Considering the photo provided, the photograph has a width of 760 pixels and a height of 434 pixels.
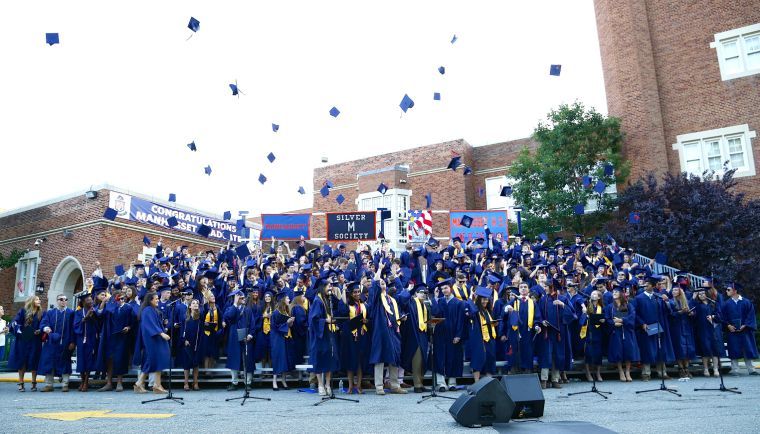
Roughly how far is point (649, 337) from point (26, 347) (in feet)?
40.0

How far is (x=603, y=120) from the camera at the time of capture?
2148 cm

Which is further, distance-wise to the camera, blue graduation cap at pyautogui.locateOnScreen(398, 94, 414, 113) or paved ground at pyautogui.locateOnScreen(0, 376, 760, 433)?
blue graduation cap at pyautogui.locateOnScreen(398, 94, 414, 113)

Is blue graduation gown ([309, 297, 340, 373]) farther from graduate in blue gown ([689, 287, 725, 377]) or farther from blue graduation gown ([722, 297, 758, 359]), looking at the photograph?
blue graduation gown ([722, 297, 758, 359])

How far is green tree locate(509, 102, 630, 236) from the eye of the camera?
20656mm

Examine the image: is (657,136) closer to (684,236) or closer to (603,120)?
(603,120)

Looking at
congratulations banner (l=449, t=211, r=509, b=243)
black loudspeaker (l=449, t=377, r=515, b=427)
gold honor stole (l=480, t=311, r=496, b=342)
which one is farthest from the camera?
congratulations banner (l=449, t=211, r=509, b=243)

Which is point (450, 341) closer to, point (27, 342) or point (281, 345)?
point (281, 345)

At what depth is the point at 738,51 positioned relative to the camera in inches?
810

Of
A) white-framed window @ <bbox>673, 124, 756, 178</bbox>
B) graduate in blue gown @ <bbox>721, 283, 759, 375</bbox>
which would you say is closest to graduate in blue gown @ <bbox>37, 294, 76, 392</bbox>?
graduate in blue gown @ <bbox>721, 283, 759, 375</bbox>

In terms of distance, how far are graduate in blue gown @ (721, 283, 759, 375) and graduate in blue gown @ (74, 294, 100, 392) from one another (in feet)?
40.0

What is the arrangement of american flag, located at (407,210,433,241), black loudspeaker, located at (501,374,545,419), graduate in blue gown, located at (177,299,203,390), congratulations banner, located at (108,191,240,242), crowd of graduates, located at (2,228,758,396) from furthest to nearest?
american flag, located at (407,210,433,241) → congratulations banner, located at (108,191,240,242) → graduate in blue gown, located at (177,299,203,390) → crowd of graduates, located at (2,228,758,396) → black loudspeaker, located at (501,374,545,419)

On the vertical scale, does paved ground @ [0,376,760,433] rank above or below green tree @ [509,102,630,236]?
below

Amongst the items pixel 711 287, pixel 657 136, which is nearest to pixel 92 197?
pixel 711 287

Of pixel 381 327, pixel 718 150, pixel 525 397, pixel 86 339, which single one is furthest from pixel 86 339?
pixel 718 150
